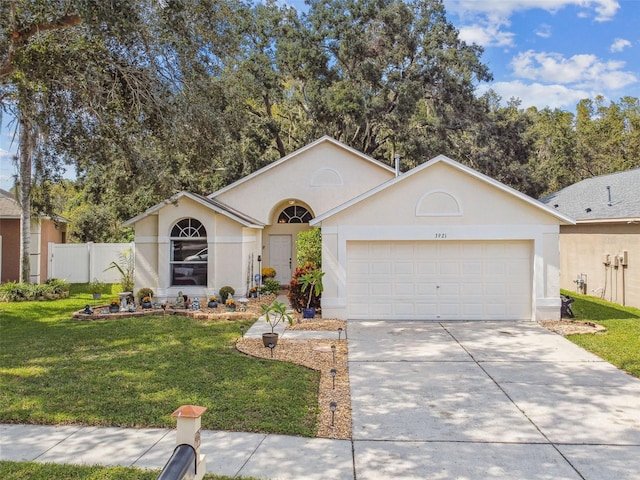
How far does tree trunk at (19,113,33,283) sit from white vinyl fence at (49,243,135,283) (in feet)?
12.5

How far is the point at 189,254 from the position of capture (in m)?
15.7

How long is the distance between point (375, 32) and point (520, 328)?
61.5ft

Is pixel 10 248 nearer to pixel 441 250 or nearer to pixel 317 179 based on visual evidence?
pixel 317 179

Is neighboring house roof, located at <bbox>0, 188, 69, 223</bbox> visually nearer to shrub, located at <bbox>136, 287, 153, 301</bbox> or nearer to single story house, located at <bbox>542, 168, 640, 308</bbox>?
shrub, located at <bbox>136, 287, 153, 301</bbox>

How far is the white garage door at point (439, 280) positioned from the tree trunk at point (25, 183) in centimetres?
858

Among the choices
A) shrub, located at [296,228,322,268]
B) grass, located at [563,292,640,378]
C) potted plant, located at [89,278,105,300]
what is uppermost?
shrub, located at [296,228,322,268]

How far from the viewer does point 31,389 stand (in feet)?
22.7

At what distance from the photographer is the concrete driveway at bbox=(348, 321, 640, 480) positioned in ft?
15.7

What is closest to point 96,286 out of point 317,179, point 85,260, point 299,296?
point 85,260

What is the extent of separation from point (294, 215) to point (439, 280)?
877cm

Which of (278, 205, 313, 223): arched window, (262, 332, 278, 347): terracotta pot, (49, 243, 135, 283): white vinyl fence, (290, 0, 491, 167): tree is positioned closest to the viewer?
(262, 332, 278, 347): terracotta pot

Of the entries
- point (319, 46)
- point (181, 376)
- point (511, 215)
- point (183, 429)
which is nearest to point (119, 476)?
point (183, 429)

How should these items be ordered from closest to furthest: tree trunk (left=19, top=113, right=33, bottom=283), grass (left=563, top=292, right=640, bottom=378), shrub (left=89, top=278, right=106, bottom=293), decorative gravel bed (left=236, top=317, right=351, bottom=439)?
decorative gravel bed (left=236, top=317, right=351, bottom=439) < grass (left=563, top=292, right=640, bottom=378) < tree trunk (left=19, top=113, right=33, bottom=283) < shrub (left=89, top=278, right=106, bottom=293)

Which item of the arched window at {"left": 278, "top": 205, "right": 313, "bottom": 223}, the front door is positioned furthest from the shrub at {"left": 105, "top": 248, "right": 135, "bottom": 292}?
the arched window at {"left": 278, "top": 205, "right": 313, "bottom": 223}
